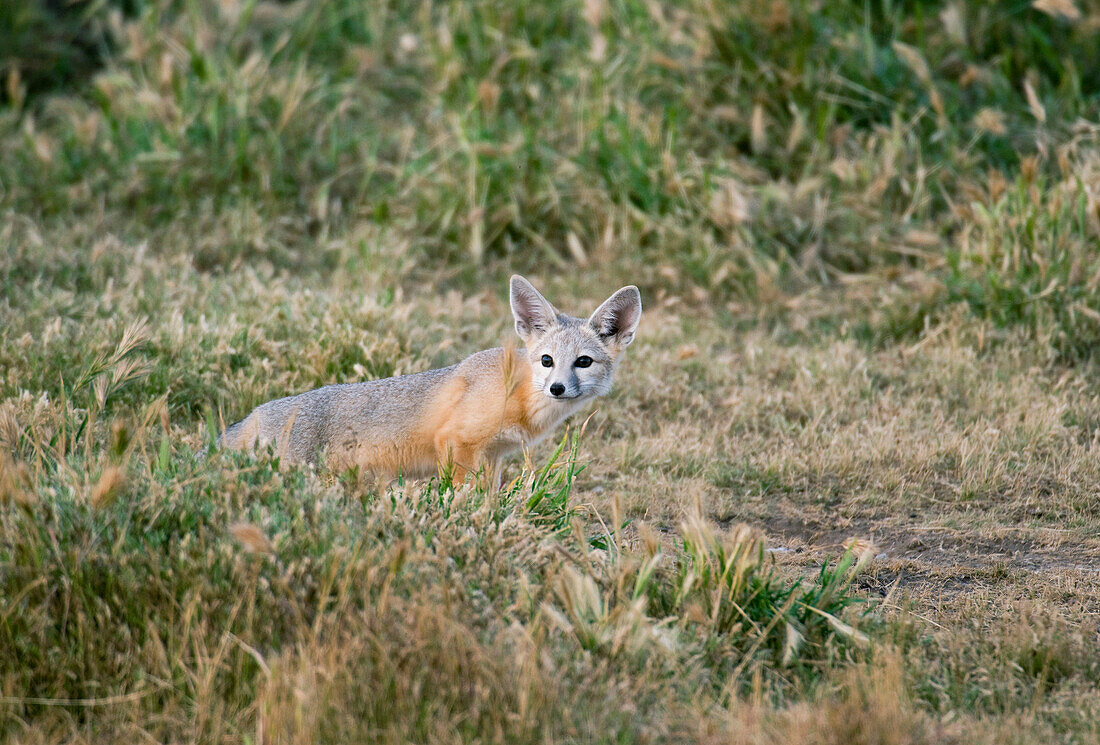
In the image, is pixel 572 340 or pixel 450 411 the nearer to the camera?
pixel 450 411

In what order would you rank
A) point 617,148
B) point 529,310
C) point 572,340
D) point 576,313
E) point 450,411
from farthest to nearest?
point 617,148 → point 576,313 → point 529,310 → point 572,340 → point 450,411

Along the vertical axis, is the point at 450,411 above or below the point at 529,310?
below

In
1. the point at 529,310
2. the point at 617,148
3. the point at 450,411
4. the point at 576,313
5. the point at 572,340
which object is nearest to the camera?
the point at 450,411

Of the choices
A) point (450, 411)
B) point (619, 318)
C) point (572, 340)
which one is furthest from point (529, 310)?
point (450, 411)

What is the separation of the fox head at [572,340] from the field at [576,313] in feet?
1.59

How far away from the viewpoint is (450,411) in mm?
4871

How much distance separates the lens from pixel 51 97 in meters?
10.2

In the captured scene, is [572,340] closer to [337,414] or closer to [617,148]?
[337,414]

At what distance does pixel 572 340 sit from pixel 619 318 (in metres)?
0.35

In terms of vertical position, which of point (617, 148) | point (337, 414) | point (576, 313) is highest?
point (617, 148)

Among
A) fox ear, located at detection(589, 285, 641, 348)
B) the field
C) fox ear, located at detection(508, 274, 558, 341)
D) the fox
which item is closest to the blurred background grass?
the field

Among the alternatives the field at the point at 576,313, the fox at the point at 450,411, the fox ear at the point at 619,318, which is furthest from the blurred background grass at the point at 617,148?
the fox at the point at 450,411

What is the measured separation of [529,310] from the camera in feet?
17.2

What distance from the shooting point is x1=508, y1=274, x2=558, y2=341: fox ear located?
16.8 feet
